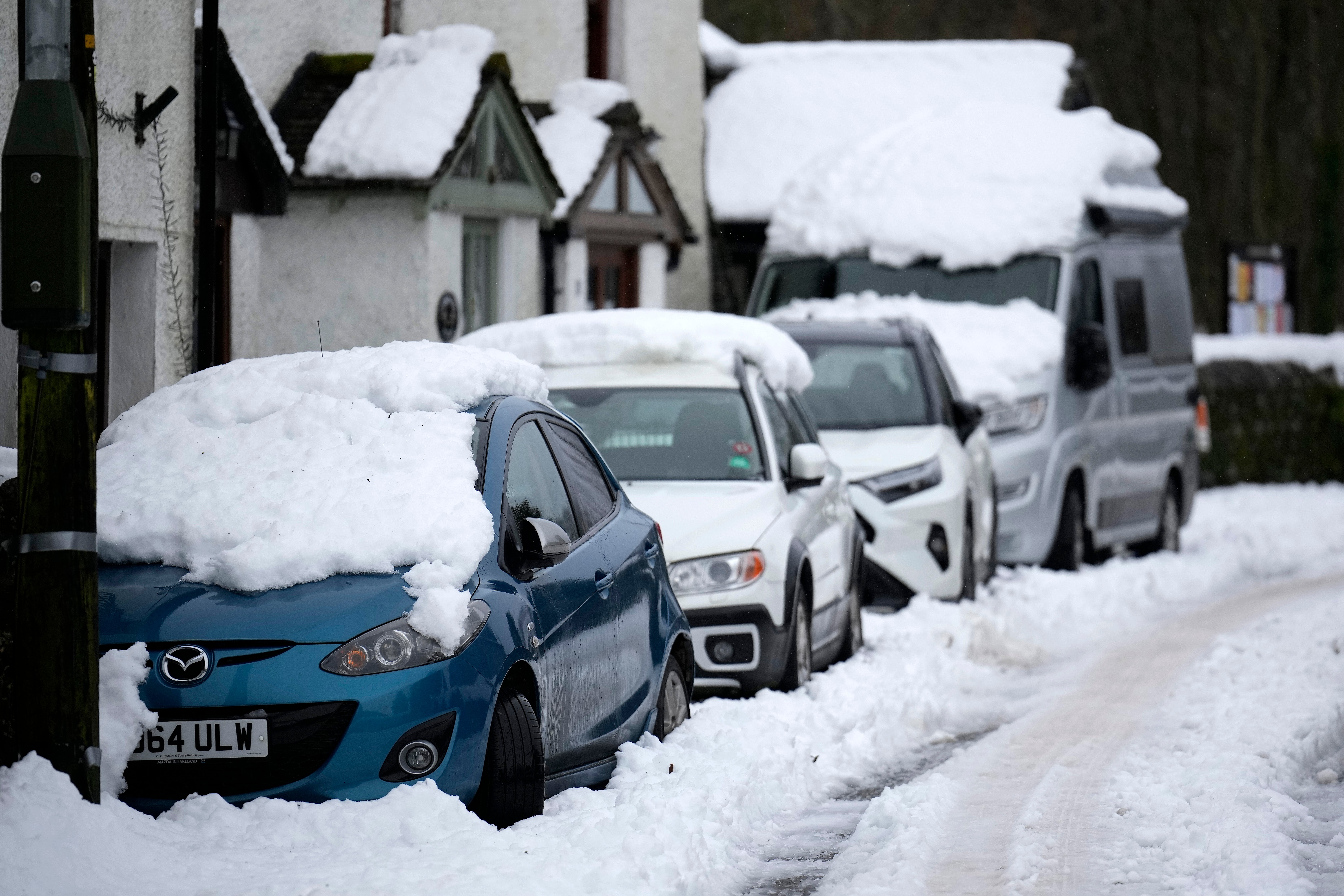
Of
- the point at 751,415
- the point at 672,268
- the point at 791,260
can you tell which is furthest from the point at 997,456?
the point at 672,268

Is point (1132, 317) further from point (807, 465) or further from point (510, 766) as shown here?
point (510, 766)

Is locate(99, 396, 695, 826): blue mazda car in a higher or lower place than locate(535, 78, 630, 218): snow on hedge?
lower

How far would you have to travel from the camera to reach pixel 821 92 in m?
28.0

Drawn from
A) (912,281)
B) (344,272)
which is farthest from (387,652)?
(912,281)

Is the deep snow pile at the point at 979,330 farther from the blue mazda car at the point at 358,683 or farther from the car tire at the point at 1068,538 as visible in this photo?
the blue mazda car at the point at 358,683

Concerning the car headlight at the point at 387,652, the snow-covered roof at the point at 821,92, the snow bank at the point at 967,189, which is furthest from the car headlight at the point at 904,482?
the snow-covered roof at the point at 821,92

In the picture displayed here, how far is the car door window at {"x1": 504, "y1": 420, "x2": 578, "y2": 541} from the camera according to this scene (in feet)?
22.7

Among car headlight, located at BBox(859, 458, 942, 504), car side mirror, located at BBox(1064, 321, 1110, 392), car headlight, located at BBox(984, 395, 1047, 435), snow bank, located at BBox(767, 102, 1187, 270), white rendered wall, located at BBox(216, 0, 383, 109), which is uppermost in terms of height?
white rendered wall, located at BBox(216, 0, 383, 109)

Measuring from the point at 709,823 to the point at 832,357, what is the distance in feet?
24.8

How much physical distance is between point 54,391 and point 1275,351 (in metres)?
23.6

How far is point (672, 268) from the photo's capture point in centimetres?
2322

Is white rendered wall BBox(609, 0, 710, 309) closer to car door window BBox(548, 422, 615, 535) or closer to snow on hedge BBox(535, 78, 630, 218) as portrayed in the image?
snow on hedge BBox(535, 78, 630, 218)

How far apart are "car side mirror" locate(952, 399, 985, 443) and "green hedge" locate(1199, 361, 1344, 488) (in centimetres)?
1248

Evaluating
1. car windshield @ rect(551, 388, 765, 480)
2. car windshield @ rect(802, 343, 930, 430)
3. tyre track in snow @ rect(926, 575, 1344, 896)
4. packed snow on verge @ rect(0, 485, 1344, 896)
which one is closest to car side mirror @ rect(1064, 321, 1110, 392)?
car windshield @ rect(802, 343, 930, 430)
